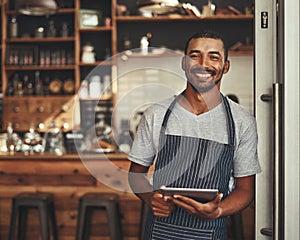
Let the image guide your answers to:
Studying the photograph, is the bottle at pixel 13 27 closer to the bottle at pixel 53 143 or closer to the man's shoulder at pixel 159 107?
the bottle at pixel 53 143

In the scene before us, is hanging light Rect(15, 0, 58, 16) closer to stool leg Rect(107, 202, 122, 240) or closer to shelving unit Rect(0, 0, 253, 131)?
shelving unit Rect(0, 0, 253, 131)

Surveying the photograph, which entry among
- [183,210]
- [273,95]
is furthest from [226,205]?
[273,95]

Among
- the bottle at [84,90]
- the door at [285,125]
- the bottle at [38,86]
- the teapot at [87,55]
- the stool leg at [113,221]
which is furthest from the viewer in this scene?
the bottle at [38,86]

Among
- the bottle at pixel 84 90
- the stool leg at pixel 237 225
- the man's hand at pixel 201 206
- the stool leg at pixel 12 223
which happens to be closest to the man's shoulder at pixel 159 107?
the man's hand at pixel 201 206

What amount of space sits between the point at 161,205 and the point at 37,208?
2.02 m

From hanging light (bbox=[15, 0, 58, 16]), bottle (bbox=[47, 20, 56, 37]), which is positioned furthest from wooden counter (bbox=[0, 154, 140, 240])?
bottle (bbox=[47, 20, 56, 37])

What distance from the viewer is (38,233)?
4016mm

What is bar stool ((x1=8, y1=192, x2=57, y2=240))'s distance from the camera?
3926 mm

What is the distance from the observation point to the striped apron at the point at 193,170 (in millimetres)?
2109

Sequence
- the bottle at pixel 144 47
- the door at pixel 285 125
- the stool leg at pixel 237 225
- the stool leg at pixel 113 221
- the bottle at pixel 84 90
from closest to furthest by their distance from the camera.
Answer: the door at pixel 285 125, the stool leg at pixel 237 225, the bottle at pixel 144 47, the stool leg at pixel 113 221, the bottle at pixel 84 90

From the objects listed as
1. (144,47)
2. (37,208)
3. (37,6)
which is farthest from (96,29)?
(144,47)

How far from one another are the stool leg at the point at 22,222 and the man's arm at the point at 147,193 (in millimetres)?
1994

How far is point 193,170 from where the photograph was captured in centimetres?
211

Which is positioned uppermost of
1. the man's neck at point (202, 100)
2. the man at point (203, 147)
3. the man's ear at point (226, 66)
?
the man's ear at point (226, 66)
